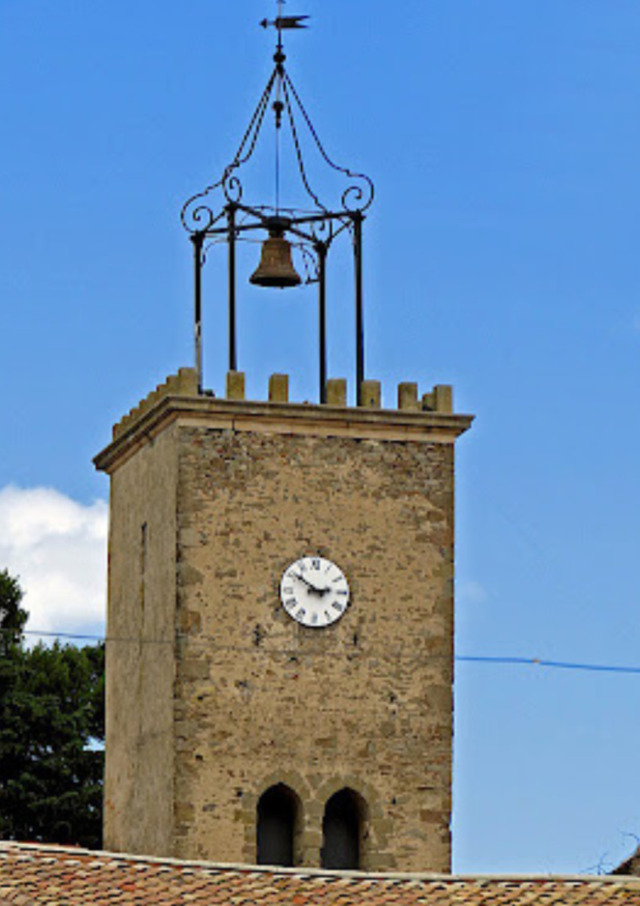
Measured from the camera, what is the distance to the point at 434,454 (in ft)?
112

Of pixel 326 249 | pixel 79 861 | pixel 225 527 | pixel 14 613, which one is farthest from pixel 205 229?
pixel 14 613

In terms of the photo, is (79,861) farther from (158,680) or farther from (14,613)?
(14,613)

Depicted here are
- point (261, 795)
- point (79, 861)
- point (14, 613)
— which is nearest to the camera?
point (79, 861)

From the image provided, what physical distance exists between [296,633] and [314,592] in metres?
0.52

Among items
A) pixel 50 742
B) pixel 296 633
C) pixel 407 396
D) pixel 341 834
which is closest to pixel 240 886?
pixel 341 834

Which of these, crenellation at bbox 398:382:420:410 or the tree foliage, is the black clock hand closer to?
crenellation at bbox 398:382:420:410

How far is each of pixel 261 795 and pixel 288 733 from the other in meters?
0.75

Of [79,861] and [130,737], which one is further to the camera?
[130,737]

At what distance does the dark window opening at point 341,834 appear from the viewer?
33250mm

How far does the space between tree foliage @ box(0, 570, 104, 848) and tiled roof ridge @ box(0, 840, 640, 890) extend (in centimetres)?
1954

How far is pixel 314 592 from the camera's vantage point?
109ft

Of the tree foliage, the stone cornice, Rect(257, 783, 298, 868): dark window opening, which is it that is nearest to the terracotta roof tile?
Rect(257, 783, 298, 868): dark window opening

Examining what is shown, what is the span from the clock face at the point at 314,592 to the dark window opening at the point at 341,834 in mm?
1985

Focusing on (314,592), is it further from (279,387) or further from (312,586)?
(279,387)
